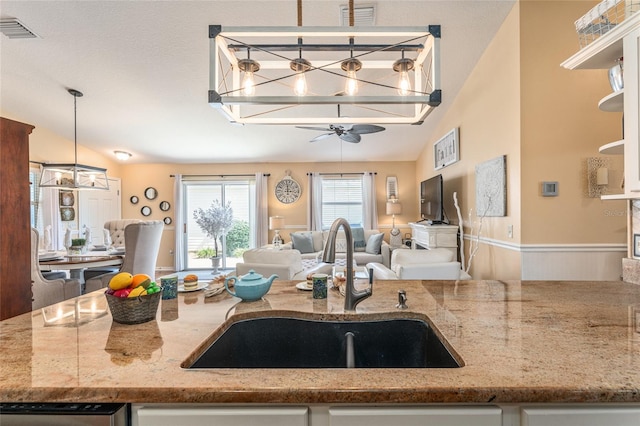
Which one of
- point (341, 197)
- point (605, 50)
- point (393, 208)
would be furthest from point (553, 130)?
point (341, 197)

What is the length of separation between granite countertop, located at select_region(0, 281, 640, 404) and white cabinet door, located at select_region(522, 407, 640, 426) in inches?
1.3

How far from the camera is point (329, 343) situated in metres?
1.21

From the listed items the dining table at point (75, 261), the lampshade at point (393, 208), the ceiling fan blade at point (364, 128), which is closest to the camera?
the dining table at point (75, 261)

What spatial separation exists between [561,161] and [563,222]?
0.53m

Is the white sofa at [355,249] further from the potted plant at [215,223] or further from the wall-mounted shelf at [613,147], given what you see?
the wall-mounted shelf at [613,147]

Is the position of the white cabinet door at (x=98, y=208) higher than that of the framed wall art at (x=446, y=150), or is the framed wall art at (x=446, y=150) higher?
the framed wall art at (x=446, y=150)

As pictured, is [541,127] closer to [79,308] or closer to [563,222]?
[563,222]

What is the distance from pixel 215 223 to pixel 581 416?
639cm

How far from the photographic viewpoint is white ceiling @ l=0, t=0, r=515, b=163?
2672mm

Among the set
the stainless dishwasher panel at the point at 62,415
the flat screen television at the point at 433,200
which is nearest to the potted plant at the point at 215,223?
the flat screen television at the point at 433,200

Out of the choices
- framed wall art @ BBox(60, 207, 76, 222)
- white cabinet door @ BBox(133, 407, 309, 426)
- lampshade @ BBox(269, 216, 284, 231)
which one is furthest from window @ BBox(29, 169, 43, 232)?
white cabinet door @ BBox(133, 407, 309, 426)

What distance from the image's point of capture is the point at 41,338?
0.94m

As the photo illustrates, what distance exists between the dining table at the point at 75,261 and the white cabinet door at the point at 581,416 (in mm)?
3959

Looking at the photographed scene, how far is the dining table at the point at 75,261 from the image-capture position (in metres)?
3.14
